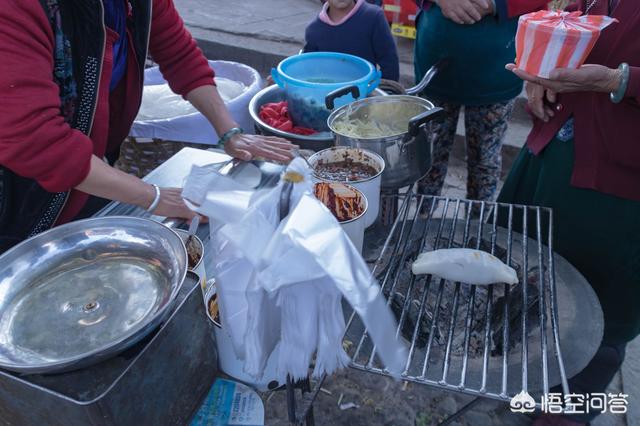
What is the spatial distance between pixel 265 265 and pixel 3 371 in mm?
595

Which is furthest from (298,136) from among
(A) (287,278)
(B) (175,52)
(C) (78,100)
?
(A) (287,278)

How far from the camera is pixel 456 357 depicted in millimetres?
1169

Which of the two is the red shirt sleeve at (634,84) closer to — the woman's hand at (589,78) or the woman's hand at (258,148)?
the woman's hand at (589,78)

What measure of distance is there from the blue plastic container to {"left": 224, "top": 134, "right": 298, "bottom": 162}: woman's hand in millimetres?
306

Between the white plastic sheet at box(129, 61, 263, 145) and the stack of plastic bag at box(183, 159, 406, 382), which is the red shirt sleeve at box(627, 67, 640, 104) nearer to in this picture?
the stack of plastic bag at box(183, 159, 406, 382)

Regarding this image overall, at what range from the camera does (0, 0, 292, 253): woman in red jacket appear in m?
1.13

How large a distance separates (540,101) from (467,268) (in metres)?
0.76

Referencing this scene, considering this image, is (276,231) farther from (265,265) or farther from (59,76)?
(59,76)

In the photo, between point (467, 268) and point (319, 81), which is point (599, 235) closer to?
point (467, 268)

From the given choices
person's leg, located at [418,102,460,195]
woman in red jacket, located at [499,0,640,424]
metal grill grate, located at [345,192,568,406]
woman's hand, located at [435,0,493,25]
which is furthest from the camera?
person's leg, located at [418,102,460,195]

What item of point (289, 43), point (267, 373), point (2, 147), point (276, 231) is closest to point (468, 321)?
point (267, 373)

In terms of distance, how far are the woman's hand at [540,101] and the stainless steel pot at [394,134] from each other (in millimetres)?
375

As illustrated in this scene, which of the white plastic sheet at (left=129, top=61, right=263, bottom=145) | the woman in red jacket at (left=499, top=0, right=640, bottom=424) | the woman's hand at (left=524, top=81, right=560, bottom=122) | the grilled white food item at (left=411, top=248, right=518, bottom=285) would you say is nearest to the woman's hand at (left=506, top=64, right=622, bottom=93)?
the woman in red jacket at (left=499, top=0, right=640, bottom=424)

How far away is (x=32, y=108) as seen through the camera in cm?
113
